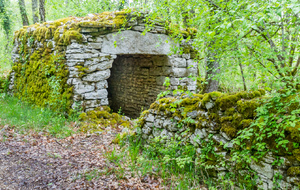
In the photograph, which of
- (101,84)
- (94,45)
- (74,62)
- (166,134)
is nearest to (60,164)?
(166,134)

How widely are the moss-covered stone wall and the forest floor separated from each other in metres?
0.76

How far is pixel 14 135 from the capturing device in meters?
4.20

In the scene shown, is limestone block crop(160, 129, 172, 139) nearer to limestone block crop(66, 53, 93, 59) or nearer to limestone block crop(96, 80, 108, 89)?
limestone block crop(96, 80, 108, 89)

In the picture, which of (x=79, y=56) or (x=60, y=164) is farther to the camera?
(x=79, y=56)

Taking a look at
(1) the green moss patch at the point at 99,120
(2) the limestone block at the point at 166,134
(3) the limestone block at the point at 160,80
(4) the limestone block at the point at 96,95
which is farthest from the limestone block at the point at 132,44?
(2) the limestone block at the point at 166,134

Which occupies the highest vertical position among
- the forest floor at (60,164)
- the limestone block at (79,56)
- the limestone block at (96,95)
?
the limestone block at (79,56)

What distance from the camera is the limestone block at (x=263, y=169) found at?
205 centimetres

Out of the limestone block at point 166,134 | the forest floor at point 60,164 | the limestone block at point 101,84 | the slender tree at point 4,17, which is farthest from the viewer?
the slender tree at point 4,17

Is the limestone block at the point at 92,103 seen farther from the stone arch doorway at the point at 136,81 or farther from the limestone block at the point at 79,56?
the limestone block at the point at 79,56

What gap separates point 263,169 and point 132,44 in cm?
434

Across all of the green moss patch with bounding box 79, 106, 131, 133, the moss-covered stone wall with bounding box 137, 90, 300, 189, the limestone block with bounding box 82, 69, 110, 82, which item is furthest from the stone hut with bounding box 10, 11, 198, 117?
the moss-covered stone wall with bounding box 137, 90, 300, 189

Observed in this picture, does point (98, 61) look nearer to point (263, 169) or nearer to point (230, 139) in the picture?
point (230, 139)

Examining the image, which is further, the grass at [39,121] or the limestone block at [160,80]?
the limestone block at [160,80]

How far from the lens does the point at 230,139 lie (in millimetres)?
2402
